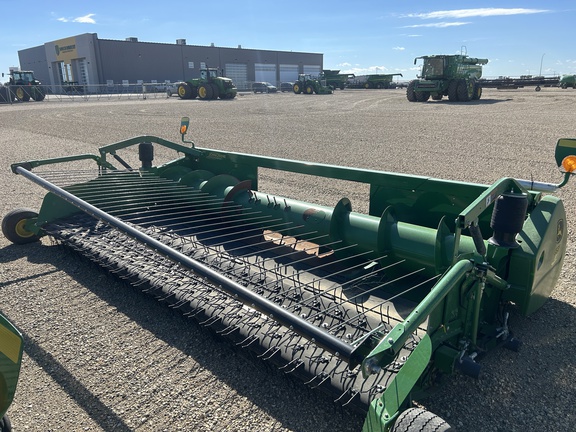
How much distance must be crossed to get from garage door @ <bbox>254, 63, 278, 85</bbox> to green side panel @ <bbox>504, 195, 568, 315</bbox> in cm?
6498

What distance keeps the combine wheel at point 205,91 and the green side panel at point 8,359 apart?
95.5 feet

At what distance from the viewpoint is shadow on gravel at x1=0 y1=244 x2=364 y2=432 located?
2.19 meters

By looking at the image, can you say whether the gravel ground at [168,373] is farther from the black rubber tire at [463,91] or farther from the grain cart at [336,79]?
the grain cart at [336,79]

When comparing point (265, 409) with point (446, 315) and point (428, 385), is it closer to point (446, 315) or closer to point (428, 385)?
point (428, 385)

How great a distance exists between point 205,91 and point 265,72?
3925 centimetres

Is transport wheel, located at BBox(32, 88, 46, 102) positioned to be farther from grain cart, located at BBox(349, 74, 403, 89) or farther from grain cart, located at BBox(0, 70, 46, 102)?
grain cart, located at BBox(349, 74, 403, 89)

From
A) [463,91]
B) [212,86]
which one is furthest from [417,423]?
[212,86]

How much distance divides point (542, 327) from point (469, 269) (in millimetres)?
1356

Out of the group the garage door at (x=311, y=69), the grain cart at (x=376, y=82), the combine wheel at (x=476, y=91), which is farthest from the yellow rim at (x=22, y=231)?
the garage door at (x=311, y=69)

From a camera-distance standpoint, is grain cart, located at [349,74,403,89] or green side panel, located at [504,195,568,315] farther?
grain cart, located at [349,74,403,89]

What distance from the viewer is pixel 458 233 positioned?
6.97 ft

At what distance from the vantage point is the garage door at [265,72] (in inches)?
2564

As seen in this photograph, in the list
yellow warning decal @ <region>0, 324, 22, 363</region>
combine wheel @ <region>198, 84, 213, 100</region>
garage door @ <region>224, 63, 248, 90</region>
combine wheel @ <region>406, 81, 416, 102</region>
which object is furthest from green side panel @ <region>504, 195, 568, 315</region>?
garage door @ <region>224, 63, 248, 90</region>

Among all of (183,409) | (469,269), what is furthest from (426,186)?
(183,409)
